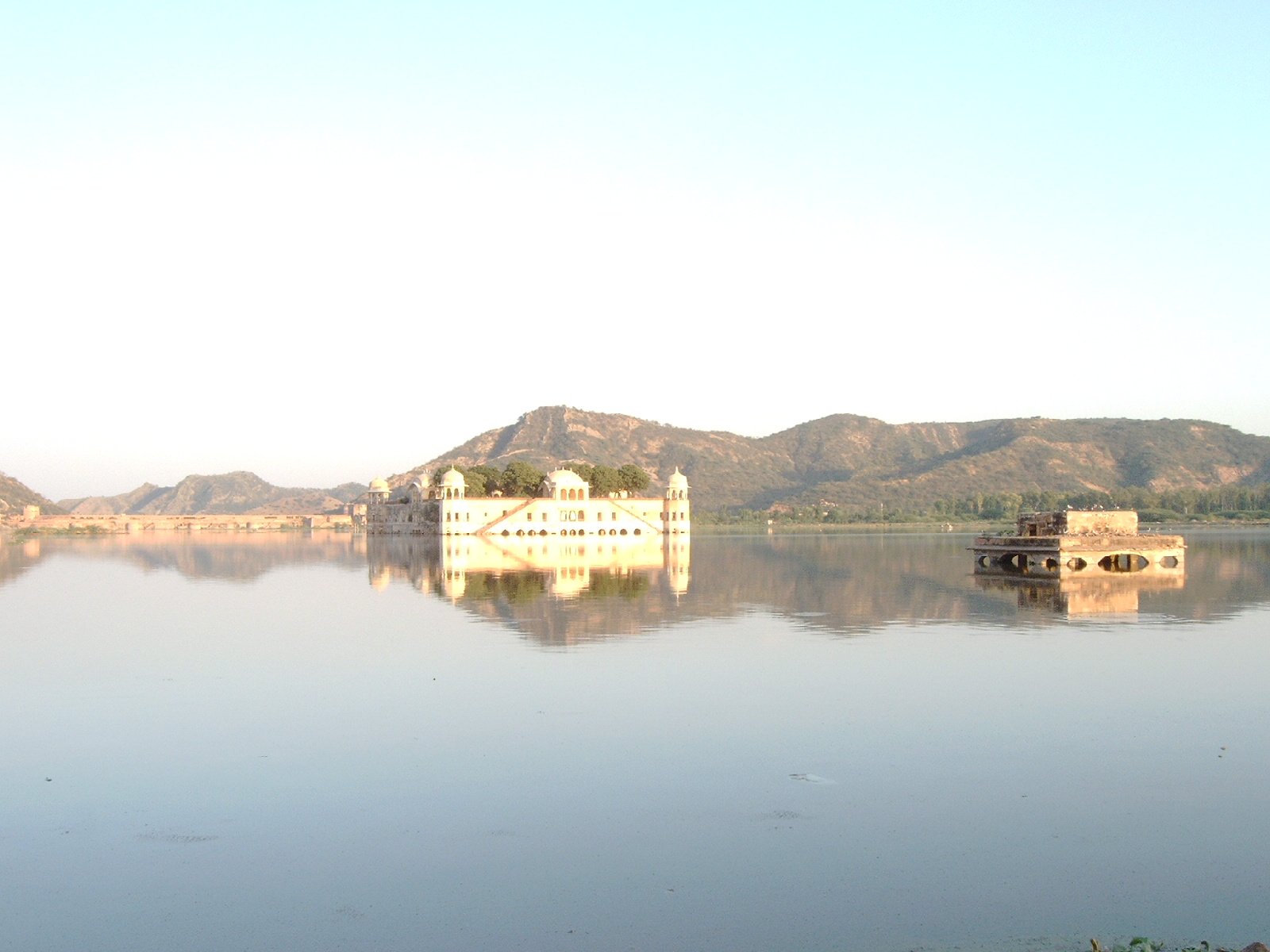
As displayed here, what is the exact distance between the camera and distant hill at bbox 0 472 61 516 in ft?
549

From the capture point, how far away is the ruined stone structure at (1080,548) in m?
Answer: 50.1

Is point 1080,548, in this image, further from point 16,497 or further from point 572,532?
point 16,497

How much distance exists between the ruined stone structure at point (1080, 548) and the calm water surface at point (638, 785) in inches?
838

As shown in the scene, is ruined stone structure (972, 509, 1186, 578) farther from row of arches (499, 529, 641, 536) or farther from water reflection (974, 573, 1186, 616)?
row of arches (499, 529, 641, 536)

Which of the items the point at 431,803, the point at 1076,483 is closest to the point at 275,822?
the point at 431,803

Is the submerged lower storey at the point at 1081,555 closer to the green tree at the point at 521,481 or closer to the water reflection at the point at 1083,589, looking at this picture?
the water reflection at the point at 1083,589

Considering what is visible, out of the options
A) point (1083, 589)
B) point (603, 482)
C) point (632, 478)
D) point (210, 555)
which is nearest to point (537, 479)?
point (603, 482)

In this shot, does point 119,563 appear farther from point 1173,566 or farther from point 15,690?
point 1173,566

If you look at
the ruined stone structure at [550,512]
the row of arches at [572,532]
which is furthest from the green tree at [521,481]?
the row of arches at [572,532]

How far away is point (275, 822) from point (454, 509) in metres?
92.5

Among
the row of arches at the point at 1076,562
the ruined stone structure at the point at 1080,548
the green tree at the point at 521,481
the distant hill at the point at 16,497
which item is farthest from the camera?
the distant hill at the point at 16,497

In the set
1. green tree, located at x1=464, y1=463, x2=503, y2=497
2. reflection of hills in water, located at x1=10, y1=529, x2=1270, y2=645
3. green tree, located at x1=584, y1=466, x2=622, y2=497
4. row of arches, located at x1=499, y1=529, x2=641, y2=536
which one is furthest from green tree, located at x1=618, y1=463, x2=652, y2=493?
reflection of hills in water, located at x1=10, y1=529, x2=1270, y2=645

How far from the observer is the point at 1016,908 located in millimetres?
9281

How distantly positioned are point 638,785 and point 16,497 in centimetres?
19313
